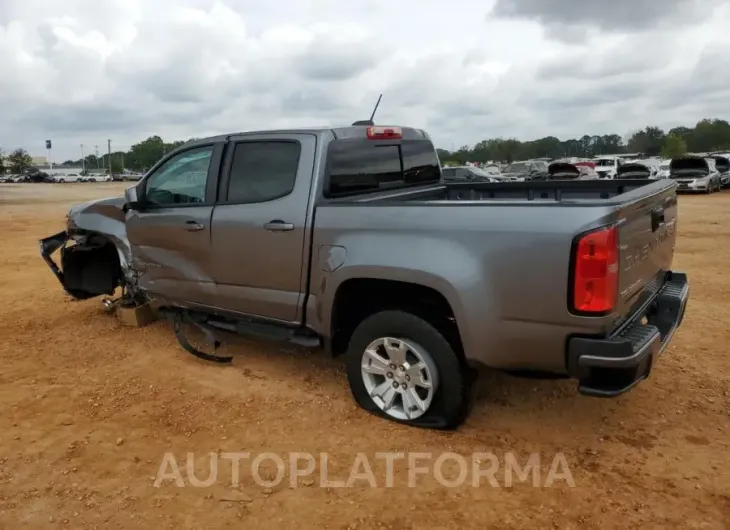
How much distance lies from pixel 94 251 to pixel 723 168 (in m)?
29.0

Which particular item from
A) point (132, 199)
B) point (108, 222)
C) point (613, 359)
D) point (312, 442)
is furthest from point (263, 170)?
point (613, 359)

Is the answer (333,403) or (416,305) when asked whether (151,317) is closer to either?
(333,403)

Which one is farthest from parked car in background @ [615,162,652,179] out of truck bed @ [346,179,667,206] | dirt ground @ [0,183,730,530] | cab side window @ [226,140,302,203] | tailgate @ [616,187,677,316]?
cab side window @ [226,140,302,203]

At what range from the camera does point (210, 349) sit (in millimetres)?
5266

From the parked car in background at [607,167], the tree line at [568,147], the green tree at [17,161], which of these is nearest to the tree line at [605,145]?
the tree line at [568,147]

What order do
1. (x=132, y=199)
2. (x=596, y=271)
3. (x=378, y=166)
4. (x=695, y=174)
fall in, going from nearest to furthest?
(x=596, y=271)
(x=378, y=166)
(x=132, y=199)
(x=695, y=174)

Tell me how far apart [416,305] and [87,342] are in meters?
3.54

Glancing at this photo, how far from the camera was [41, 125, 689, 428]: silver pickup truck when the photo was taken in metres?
2.91

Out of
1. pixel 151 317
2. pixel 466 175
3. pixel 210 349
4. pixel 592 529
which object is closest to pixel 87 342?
pixel 151 317

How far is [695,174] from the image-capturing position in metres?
24.8

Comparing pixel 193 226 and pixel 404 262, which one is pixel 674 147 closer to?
pixel 193 226

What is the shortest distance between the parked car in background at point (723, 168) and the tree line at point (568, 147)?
40.8 metres

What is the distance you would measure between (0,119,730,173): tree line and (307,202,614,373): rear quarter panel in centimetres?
7058

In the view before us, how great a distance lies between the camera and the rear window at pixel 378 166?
13.3ft
